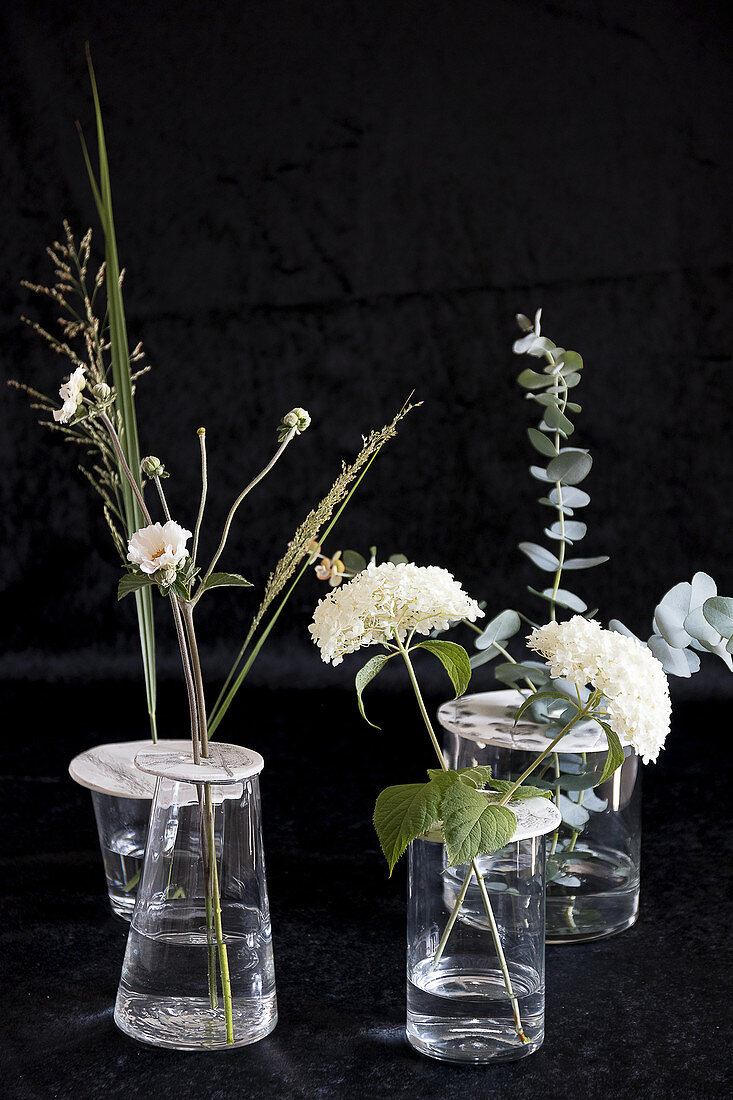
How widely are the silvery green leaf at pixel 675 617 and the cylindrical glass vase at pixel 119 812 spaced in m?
0.42

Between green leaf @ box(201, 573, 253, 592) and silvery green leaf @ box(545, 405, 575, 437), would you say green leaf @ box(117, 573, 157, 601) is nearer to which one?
green leaf @ box(201, 573, 253, 592)

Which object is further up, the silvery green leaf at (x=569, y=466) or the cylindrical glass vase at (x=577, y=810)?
the silvery green leaf at (x=569, y=466)

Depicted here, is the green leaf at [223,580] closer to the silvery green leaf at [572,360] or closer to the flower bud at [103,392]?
the flower bud at [103,392]

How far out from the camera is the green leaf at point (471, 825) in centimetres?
79

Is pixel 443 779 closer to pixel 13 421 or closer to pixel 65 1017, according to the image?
pixel 65 1017

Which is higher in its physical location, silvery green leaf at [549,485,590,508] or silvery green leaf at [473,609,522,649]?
silvery green leaf at [549,485,590,508]

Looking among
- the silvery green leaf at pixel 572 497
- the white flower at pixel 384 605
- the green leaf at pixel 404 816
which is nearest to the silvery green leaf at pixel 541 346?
the silvery green leaf at pixel 572 497

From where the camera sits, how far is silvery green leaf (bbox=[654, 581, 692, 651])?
1007 millimetres

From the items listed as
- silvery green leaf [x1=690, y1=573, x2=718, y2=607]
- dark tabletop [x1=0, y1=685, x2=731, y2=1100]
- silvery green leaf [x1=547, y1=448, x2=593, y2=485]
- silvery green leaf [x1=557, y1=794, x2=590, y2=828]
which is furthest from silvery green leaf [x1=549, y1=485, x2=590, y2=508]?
dark tabletop [x1=0, y1=685, x2=731, y2=1100]

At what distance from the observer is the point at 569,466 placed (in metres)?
1.11

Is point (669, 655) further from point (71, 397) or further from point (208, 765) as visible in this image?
point (71, 397)

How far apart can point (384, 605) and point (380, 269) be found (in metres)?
1.37

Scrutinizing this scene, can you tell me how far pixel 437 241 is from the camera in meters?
2.08

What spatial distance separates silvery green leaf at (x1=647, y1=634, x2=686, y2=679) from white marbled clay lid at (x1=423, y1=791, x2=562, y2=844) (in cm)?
20
